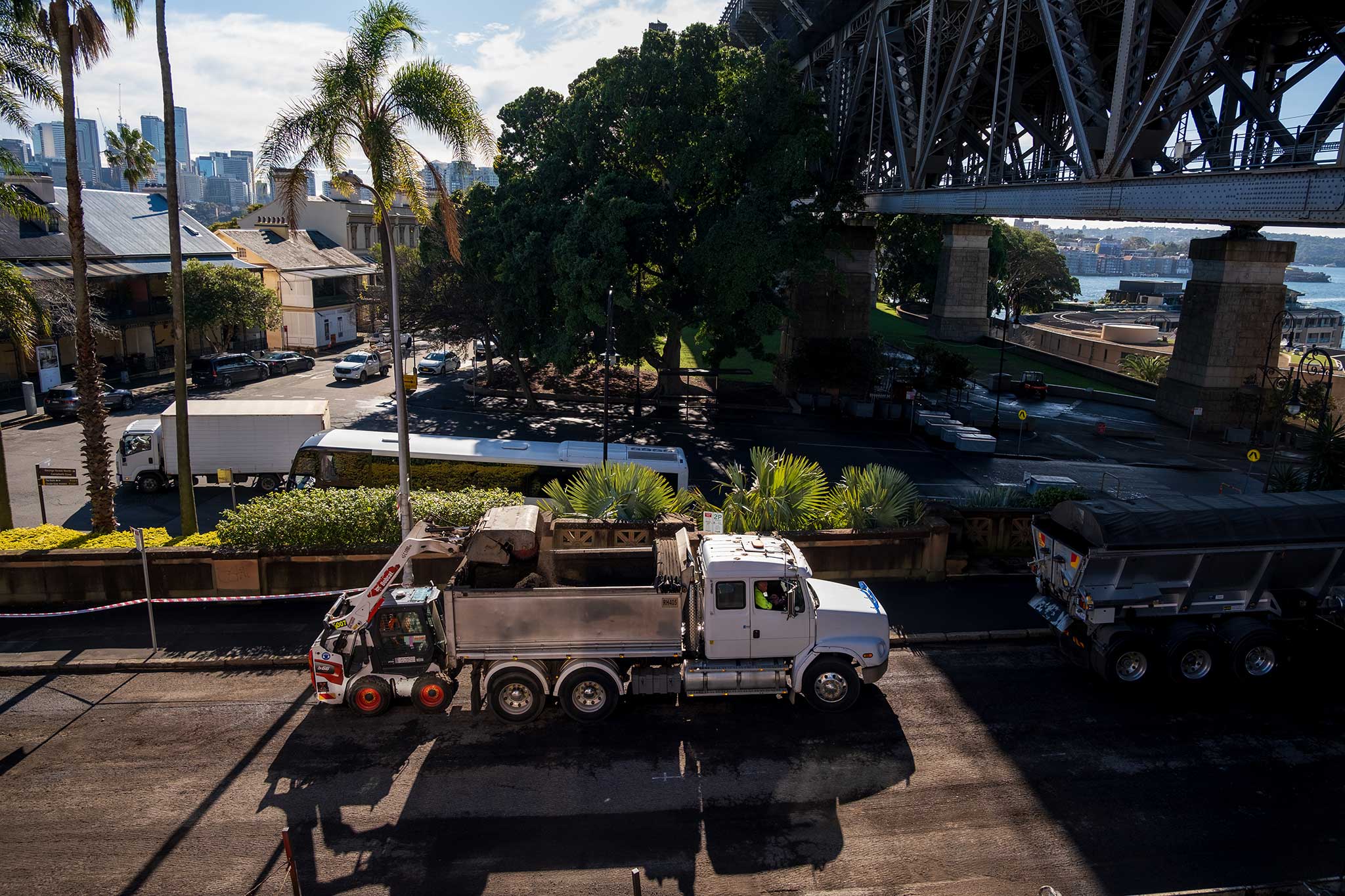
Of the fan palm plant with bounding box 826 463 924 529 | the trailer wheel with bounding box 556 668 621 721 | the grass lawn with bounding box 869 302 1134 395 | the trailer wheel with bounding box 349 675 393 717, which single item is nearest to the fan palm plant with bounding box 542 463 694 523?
the fan palm plant with bounding box 826 463 924 529

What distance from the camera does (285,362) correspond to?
51375mm

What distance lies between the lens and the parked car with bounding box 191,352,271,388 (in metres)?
45.7

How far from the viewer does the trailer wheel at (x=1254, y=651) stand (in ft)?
43.4

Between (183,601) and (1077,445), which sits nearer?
(183,601)

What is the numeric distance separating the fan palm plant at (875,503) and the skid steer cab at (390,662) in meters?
9.21

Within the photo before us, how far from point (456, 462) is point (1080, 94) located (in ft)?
119

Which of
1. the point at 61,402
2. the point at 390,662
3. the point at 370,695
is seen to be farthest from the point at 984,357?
the point at 370,695

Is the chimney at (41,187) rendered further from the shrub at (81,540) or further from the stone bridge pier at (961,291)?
the stone bridge pier at (961,291)

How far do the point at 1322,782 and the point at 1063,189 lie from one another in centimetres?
2192

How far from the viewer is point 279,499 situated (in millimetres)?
17484

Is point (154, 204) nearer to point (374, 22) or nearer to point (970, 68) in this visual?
point (374, 22)

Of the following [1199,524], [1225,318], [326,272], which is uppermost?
[326,272]

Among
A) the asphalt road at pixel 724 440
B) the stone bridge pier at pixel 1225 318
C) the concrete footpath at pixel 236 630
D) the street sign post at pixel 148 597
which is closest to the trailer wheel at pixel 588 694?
the concrete footpath at pixel 236 630

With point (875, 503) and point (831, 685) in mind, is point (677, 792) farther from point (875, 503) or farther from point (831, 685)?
point (875, 503)
